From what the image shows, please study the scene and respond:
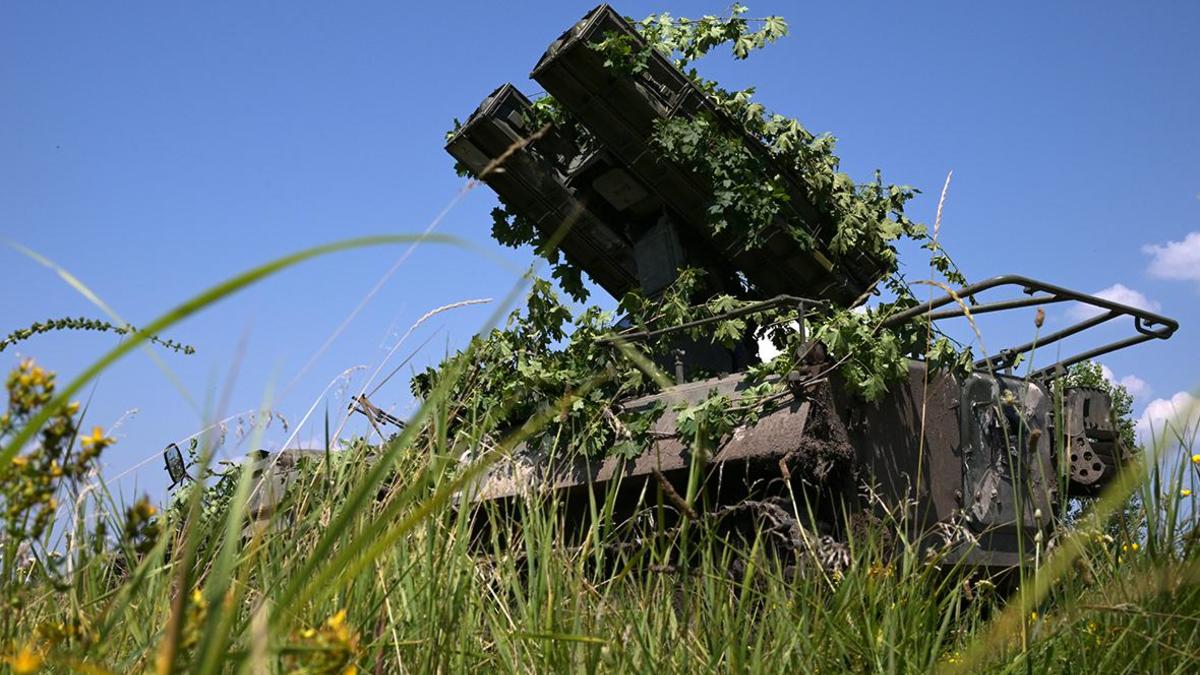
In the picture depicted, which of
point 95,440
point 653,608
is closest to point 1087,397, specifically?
point 653,608

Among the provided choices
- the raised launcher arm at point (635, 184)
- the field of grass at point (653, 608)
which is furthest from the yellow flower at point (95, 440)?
the raised launcher arm at point (635, 184)

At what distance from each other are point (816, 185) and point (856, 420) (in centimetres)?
253

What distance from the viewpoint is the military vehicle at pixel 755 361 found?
510 centimetres

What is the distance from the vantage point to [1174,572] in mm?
2365

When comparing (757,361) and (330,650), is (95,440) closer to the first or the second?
(330,650)

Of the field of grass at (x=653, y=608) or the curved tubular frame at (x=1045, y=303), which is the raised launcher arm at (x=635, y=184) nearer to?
the curved tubular frame at (x=1045, y=303)

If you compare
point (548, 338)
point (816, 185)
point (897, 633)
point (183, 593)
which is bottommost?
point (897, 633)

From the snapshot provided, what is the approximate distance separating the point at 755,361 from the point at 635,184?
140cm

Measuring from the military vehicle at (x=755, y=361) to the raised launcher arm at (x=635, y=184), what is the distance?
0.04ft

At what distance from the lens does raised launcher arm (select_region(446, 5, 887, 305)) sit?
735cm

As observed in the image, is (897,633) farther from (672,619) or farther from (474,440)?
(474,440)

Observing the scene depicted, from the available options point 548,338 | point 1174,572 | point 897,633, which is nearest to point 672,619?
point 897,633

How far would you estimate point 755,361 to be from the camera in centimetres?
703

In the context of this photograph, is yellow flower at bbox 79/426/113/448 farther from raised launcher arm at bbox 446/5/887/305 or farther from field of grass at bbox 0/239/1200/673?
raised launcher arm at bbox 446/5/887/305
